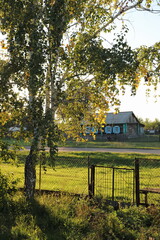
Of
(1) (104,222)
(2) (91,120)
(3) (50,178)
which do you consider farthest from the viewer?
(3) (50,178)

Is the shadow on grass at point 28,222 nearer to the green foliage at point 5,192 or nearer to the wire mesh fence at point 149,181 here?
the green foliage at point 5,192

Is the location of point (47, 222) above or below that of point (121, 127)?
below

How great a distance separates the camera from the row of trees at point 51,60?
23.0ft

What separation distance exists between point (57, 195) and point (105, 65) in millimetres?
4425

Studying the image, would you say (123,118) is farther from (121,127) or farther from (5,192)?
(5,192)

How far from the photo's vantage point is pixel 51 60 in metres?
6.99

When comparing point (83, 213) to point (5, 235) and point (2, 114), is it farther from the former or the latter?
point (2, 114)

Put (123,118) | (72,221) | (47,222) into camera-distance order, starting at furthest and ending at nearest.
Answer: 1. (123,118)
2. (47,222)
3. (72,221)

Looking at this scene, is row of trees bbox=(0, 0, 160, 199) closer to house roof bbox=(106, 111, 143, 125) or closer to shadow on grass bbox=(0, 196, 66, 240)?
shadow on grass bbox=(0, 196, 66, 240)

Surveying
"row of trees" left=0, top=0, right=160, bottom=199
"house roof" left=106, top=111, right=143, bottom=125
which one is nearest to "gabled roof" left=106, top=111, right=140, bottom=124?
"house roof" left=106, top=111, right=143, bottom=125

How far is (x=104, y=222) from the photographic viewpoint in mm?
6430

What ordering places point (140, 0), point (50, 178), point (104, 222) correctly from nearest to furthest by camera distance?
point (104, 222) → point (140, 0) → point (50, 178)

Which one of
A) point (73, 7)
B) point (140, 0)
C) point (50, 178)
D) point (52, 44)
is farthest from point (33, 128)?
point (50, 178)

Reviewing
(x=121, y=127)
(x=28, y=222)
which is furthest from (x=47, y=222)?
(x=121, y=127)
